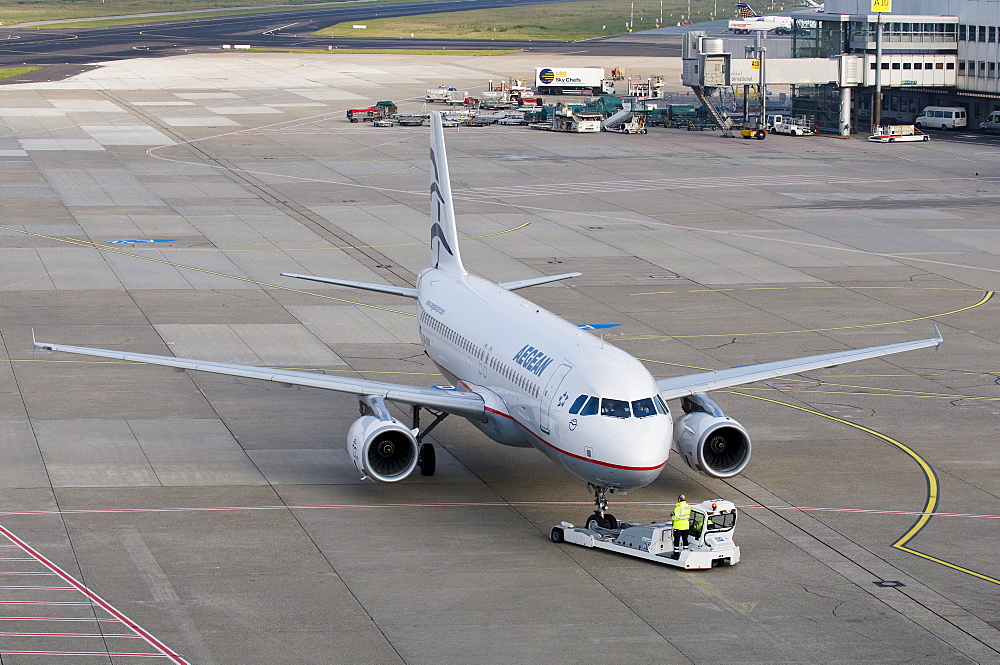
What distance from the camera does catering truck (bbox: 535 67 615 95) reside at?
522ft

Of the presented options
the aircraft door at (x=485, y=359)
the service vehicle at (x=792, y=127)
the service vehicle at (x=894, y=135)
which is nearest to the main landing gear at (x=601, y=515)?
the aircraft door at (x=485, y=359)

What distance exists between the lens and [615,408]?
30.6m

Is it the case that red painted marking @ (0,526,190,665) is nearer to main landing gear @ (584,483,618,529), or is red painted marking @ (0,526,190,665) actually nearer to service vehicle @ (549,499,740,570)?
service vehicle @ (549,499,740,570)

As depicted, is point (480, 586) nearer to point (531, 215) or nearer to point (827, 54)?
point (531, 215)

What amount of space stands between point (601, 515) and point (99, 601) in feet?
36.8

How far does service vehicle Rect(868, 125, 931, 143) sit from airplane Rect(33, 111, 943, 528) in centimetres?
8432

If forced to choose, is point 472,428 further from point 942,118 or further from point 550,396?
point 942,118

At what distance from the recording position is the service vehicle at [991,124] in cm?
12412

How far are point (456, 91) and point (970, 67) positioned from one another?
184 feet

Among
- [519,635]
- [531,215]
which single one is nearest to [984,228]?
[531,215]

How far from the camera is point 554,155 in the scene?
11075 cm

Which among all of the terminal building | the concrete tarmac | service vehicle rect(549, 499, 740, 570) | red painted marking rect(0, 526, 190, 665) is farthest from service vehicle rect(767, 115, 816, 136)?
red painted marking rect(0, 526, 190, 665)

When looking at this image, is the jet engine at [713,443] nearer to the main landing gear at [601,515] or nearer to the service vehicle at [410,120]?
the main landing gear at [601,515]

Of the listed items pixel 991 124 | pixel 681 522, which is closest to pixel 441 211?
pixel 681 522
